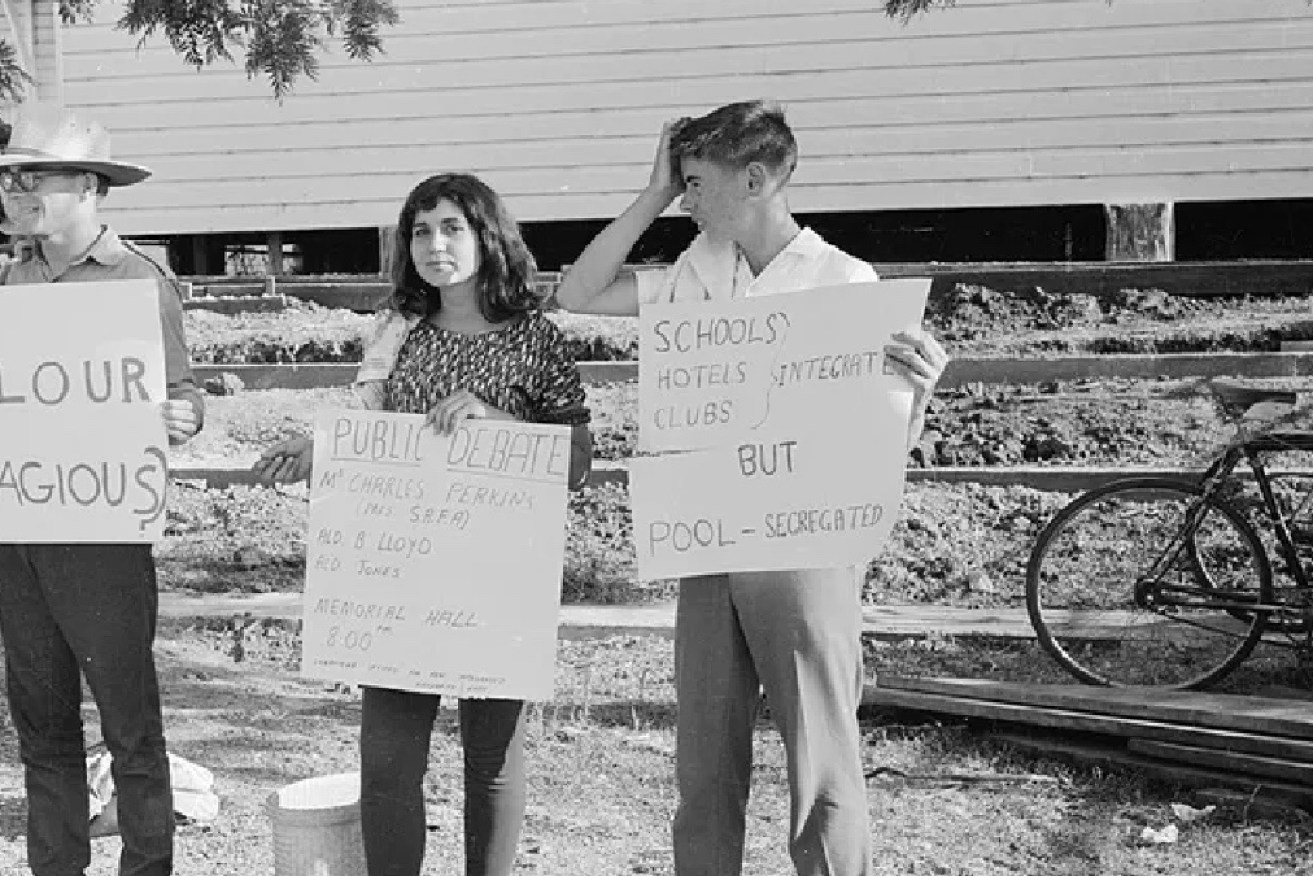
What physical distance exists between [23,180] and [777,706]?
196 cm

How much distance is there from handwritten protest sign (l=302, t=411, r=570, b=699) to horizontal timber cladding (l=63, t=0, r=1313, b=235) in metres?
10.4

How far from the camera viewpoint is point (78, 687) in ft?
13.6

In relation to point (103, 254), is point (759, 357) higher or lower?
lower

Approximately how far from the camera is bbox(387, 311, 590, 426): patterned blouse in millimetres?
3945

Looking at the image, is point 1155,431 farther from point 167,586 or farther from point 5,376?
point 5,376

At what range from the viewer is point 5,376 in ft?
13.4

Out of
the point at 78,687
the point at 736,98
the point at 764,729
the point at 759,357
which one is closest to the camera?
the point at 759,357

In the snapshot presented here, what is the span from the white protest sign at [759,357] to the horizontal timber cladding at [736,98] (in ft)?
34.3

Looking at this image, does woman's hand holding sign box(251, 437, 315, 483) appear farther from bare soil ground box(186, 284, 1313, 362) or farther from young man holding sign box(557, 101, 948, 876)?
bare soil ground box(186, 284, 1313, 362)

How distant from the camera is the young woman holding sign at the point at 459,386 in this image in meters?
3.86

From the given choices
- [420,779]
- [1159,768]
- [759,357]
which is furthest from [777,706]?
[1159,768]

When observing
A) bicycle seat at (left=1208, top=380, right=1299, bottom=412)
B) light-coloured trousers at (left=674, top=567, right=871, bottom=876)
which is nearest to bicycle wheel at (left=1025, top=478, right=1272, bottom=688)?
bicycle seat at (left=1208, top=380, right=1299, bottom=412)

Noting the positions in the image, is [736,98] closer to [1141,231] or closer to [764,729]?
[1141,231]

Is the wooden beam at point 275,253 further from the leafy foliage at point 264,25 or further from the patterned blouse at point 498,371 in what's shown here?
the patterned blouse at point 498,371
